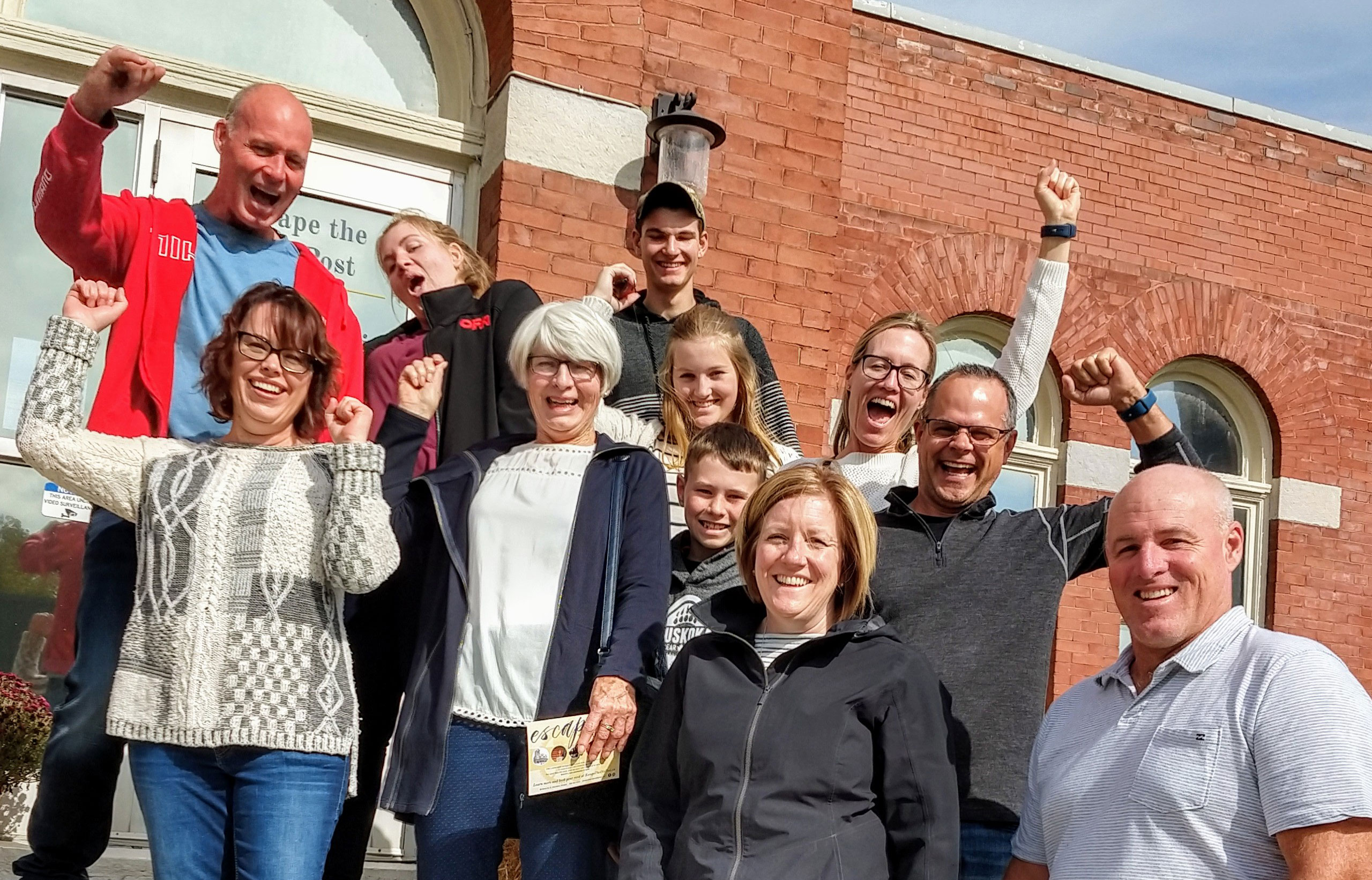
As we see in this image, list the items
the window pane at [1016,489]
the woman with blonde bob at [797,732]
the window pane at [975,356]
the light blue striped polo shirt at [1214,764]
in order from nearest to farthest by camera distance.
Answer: the light blue striped polo shirt at [1214,764], the woman with blonde bob at [797,732], the window pane at [975,356], the window pane at [1016,489]

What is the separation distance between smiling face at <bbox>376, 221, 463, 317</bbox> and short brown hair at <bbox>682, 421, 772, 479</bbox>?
1.14m

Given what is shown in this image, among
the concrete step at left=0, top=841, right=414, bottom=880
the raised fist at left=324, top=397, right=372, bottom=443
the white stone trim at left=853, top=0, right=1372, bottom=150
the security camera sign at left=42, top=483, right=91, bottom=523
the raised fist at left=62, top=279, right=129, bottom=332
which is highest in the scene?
the white stone trim at left=853, top=0, right=1372, bottom=150

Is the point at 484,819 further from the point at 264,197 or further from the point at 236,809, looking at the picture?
the point at 264,197

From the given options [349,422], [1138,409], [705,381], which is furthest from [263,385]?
[1138,409]

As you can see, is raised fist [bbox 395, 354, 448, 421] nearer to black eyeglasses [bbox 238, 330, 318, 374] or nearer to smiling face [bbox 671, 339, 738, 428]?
black eyeglasses [bbox 238, 330, 318, 374]

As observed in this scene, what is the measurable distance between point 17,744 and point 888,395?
344 centimetres

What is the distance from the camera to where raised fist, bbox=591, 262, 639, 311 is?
13.9 feet

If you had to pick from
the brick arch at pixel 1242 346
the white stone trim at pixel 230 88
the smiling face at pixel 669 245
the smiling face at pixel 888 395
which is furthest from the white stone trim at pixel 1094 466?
the smiling face at pixel 888 395

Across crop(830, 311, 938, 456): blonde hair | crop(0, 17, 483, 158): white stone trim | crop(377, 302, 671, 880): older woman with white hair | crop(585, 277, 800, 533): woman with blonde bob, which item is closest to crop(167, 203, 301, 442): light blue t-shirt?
crop(377, 302, 671, 880): older woman with white hair

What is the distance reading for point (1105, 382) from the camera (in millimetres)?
3273

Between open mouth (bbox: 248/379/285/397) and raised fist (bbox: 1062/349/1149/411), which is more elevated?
raised fist (bbox: 1062/349/1149/411)

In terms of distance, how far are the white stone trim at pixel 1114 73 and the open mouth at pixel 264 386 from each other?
640 centimetres

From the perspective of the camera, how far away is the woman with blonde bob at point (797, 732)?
2686 millimetres

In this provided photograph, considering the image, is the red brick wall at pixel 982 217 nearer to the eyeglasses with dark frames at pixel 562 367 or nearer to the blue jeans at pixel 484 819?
the eyeglasses with dark frames at pixel 562 367
